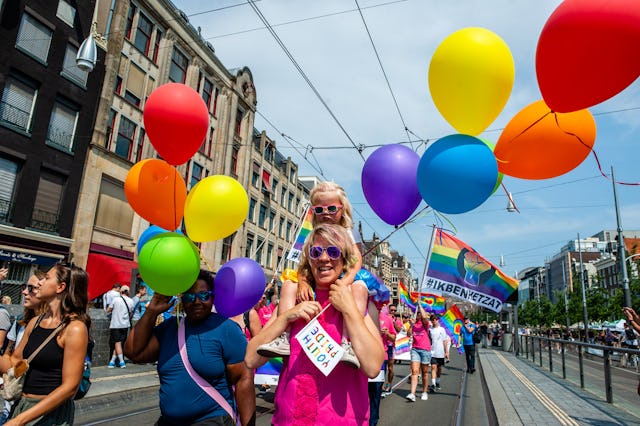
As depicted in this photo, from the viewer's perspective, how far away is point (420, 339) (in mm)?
9203

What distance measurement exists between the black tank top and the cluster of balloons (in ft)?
2.64

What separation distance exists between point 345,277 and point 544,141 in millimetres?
2338

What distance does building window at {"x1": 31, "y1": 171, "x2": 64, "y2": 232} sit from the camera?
Answer: 1565 cm

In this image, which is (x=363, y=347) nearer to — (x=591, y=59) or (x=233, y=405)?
(x=233, y=405)

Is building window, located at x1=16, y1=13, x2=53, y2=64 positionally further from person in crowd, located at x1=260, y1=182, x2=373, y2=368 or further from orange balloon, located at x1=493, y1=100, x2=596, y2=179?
orange balloon, located at x1=493, y1=100, x2=596, y2=179

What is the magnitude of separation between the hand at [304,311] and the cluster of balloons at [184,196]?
1175mm

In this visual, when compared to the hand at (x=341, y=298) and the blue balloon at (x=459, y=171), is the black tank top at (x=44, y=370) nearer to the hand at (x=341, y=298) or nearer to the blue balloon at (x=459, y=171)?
the hand at (x=341, y=298)

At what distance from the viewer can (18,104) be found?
15242mm

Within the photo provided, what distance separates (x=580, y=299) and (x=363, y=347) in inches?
2110

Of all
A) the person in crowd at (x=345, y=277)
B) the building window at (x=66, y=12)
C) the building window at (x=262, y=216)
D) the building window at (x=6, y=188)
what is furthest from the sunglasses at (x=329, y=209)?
the building window at (x=262, y=216)

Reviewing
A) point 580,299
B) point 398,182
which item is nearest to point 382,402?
point 398,182

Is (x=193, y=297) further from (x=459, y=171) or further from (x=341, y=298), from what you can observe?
(x=459, y=171)

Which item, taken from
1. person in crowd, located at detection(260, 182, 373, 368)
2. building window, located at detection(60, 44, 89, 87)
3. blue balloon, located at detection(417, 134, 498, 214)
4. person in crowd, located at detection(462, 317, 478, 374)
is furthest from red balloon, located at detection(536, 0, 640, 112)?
building window, located at detection(60, 44, 89, 87)

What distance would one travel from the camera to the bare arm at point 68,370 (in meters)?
2.39
